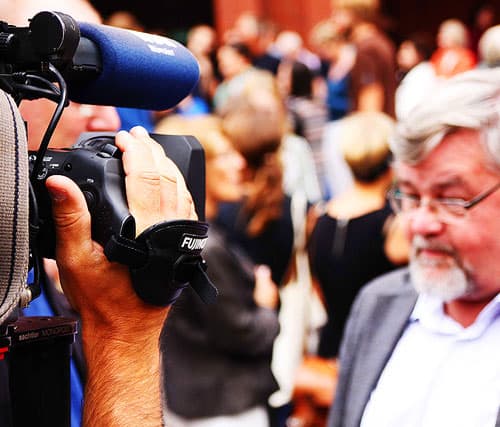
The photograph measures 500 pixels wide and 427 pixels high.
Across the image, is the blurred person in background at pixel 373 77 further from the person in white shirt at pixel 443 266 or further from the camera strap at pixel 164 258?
the camera strap at pixel 164 258

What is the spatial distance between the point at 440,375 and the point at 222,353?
1.22 m

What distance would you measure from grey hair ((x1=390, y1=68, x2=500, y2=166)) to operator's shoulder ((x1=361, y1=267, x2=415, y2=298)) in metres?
0.36

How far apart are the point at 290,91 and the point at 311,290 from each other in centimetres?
290

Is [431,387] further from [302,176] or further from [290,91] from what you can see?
[290,91]

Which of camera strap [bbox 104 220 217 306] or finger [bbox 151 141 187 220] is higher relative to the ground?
finger [bbox 151 141 187 220]

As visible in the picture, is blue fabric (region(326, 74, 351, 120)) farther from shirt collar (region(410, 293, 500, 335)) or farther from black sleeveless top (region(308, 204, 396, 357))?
shirt collar (region(410, 293, 500, 335))

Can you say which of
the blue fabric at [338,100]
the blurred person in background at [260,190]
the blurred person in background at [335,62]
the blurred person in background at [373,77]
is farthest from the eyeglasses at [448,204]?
the blue fabric at [338,100]

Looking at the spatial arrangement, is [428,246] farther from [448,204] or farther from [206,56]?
[206,56]

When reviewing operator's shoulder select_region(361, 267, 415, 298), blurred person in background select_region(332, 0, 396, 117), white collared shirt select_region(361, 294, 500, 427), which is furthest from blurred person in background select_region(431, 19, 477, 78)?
white collared shirt select_region(361, 294, 500, 427)

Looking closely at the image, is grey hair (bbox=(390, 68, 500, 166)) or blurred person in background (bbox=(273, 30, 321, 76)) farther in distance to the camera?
blurred person in background (bbox=(273, 30, 321, 76))

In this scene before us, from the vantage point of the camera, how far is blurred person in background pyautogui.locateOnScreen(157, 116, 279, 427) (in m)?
2.99

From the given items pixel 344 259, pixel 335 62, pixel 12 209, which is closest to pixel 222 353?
pixel 344 259

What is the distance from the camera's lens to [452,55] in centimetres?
813

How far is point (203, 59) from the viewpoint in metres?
8.91
